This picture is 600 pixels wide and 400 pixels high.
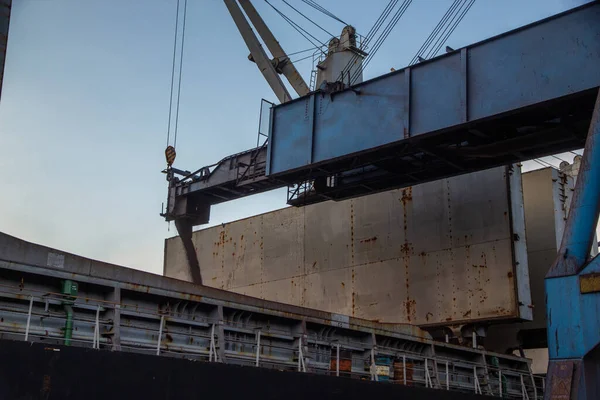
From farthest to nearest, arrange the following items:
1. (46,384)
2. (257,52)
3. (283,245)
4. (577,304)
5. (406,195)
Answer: (257,52)
(283,245)
(406,195)
(577,304)
(46,384)

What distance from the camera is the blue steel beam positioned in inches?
593

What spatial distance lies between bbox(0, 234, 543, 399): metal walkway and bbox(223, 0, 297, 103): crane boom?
1135cm

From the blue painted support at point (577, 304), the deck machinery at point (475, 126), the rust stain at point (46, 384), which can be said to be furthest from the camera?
the deck machinery at point (475, 126)

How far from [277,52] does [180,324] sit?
15.8m

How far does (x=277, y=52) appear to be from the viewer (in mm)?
26391

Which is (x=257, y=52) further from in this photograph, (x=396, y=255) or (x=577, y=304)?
(x=577, y=304)

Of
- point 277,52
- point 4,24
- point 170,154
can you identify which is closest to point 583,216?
point 4,24

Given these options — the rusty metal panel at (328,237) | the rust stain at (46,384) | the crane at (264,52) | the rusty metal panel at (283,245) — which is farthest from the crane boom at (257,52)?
the rust stain at (46,384)

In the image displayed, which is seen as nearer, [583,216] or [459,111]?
[583,216]

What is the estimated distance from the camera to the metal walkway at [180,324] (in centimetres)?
1059

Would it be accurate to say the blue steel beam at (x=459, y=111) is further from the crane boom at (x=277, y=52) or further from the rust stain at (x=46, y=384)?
the rust stain at (x=46, y=384)

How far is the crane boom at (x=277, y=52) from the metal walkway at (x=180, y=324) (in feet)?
37.8

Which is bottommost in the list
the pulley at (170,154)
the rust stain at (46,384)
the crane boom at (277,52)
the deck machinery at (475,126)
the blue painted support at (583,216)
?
the rust stain at (46,384)

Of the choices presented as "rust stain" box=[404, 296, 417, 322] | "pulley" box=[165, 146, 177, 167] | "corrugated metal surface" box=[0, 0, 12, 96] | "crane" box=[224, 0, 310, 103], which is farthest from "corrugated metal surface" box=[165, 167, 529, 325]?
"corrugated metal surface" box=[0, 0, 12, 96]
